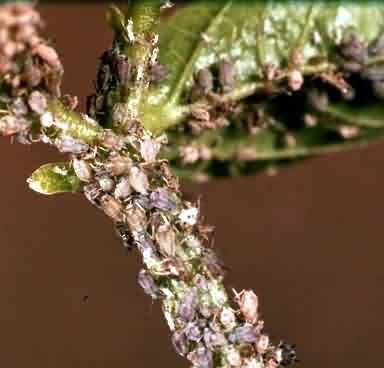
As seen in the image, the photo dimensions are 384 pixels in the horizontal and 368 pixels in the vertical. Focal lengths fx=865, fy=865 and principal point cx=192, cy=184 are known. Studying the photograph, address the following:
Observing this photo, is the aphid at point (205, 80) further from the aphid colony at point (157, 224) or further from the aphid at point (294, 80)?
the aphid colony at point (157, 224)

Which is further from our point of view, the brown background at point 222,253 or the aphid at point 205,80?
the brown background at point 222,253

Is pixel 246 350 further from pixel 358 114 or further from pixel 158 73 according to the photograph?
pixel 358 114

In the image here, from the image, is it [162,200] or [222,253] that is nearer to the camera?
[162,200]

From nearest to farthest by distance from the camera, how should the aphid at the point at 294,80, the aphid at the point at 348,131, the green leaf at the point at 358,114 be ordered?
the aphid at the point at 294,80 < the green leaf at the point at 358,114 < the aphid at the point at 348,131

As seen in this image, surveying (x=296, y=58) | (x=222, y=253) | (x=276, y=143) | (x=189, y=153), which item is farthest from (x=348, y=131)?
(x=222, y=253)

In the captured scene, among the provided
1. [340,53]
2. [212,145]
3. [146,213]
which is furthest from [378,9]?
[146,213]

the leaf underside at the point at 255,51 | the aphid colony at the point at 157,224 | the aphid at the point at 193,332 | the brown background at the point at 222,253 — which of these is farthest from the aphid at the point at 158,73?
the brown background at the point at 222,253

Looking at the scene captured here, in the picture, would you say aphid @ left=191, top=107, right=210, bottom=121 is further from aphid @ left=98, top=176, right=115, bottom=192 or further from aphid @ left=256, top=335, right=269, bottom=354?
aphid @ left=256, top=335, right=269, bottom=354
